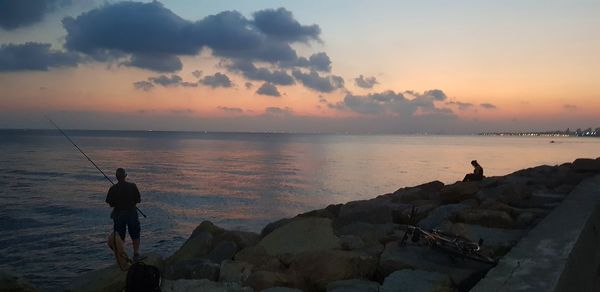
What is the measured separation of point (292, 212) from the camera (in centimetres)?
2116

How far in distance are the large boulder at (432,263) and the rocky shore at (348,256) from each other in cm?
1

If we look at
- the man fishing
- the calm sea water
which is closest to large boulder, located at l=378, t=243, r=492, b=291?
the man fishing

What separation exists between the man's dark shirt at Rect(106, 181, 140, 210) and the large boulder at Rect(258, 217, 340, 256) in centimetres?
262

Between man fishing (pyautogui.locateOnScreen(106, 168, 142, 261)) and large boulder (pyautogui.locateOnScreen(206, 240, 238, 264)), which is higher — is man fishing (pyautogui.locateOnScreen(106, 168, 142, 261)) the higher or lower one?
the higher one

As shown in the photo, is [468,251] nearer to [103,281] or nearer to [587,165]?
[103,281]

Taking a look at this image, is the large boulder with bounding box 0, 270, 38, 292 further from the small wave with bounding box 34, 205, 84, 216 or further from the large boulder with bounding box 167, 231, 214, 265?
the small wave with bounding box 34, 205, 84, 216

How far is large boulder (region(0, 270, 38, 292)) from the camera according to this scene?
649 cm

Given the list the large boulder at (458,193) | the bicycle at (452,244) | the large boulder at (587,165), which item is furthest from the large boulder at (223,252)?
the large boulder at (587,165)

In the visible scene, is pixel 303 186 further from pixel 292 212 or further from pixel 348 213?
pixel 348 213

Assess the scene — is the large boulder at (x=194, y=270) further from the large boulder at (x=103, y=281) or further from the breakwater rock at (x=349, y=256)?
the large boulder at (x=103, y=281)

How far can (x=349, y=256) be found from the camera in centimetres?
617

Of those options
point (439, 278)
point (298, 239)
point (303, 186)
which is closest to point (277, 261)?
point (298, 239)

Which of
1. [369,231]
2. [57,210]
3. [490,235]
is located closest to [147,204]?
[57,210]

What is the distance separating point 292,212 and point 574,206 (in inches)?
547
